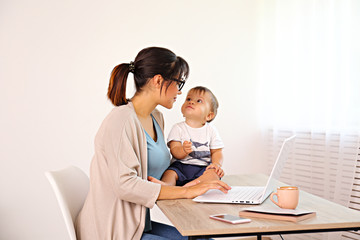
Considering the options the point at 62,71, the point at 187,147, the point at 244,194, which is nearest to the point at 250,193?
the point at 244,194

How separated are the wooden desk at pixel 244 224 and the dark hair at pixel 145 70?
0.51 meters

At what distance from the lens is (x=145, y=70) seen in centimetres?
177

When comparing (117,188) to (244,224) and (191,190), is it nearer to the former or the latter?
(191,190)

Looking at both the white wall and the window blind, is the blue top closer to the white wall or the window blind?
the window blind

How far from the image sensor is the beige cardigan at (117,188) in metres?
1.55

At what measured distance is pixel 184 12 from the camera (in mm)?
3561

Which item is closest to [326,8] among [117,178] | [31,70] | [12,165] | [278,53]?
[278,53]

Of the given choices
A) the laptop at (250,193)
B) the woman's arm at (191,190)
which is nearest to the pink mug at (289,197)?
the laptop at (250,193)

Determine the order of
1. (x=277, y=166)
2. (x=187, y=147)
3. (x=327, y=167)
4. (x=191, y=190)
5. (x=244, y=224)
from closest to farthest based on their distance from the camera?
1. (x=244, y=224)
2. (x=277, y=166)
3. (x=191, y=190)
4. (x=187, y=147)
5. (x=327, y=167)

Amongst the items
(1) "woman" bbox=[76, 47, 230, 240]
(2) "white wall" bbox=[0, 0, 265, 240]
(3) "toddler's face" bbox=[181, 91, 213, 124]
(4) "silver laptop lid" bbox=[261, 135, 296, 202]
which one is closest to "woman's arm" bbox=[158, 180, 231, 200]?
(1) "woman" bbox=[76, 47, 230, 240]

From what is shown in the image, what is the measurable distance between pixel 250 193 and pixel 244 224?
47 centimetres

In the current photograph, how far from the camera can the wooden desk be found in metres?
1.21

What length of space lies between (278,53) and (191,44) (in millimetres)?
740

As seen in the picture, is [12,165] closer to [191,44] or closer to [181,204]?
[191,44]
